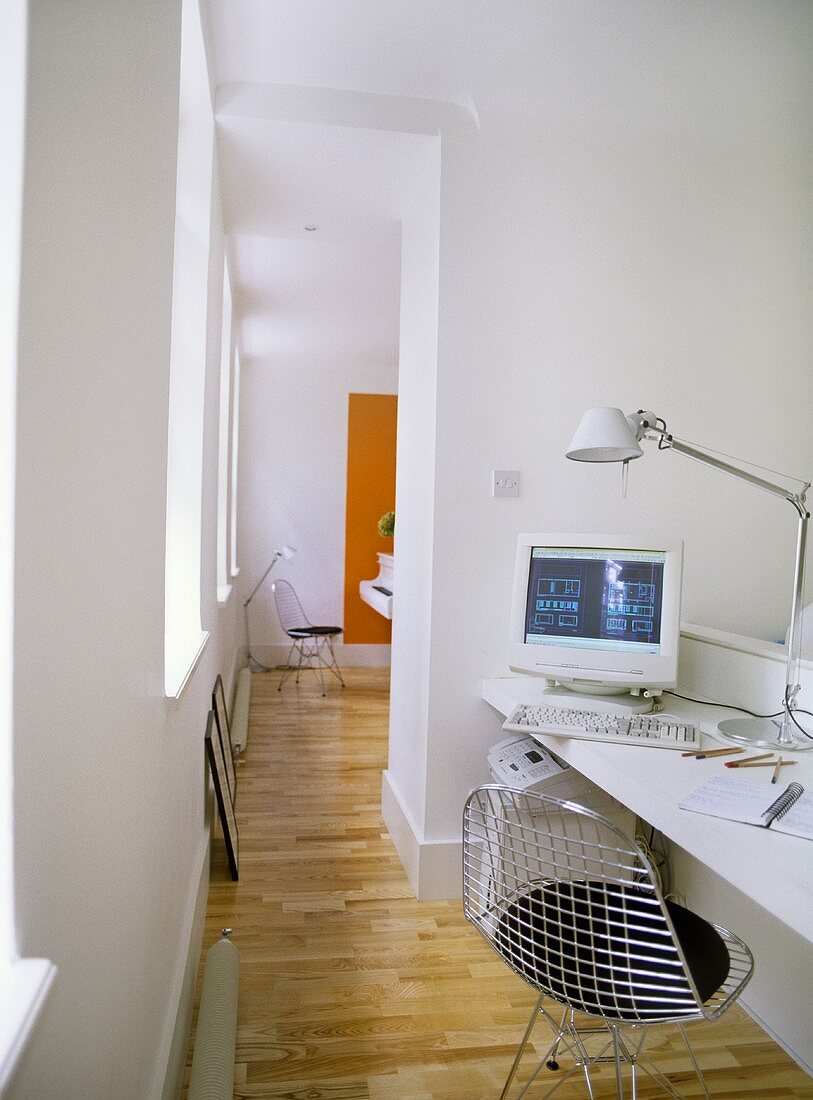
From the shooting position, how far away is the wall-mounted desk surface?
134 cm

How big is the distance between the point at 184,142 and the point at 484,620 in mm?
1925

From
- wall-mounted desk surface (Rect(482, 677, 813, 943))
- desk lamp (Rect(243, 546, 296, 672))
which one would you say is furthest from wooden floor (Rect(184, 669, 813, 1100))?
desk lamp (Rect(243, 546, 296, 672))

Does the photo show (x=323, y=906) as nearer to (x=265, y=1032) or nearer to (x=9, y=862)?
(x=265, y=1032)

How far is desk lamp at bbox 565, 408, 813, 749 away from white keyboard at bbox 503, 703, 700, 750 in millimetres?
131

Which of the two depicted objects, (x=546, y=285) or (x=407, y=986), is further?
(x=546, y=285)

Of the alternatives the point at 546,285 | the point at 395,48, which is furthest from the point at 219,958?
the point at 395,48

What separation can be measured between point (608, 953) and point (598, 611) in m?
1.15

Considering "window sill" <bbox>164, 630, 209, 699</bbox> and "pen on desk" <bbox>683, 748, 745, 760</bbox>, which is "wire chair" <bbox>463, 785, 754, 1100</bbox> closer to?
"pen on desk" <bbox>683, 748, 745, 760</bbox>

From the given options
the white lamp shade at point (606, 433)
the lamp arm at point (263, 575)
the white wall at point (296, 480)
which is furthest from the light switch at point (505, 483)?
the white wall at point (296, 480)

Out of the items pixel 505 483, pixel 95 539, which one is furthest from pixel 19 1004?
pixel 505 483

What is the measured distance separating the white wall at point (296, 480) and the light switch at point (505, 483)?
16.1 ft

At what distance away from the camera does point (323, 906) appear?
9.83 ft

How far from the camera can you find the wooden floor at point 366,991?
2.07 m

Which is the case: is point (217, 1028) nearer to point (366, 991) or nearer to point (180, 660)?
point (366, 991)
